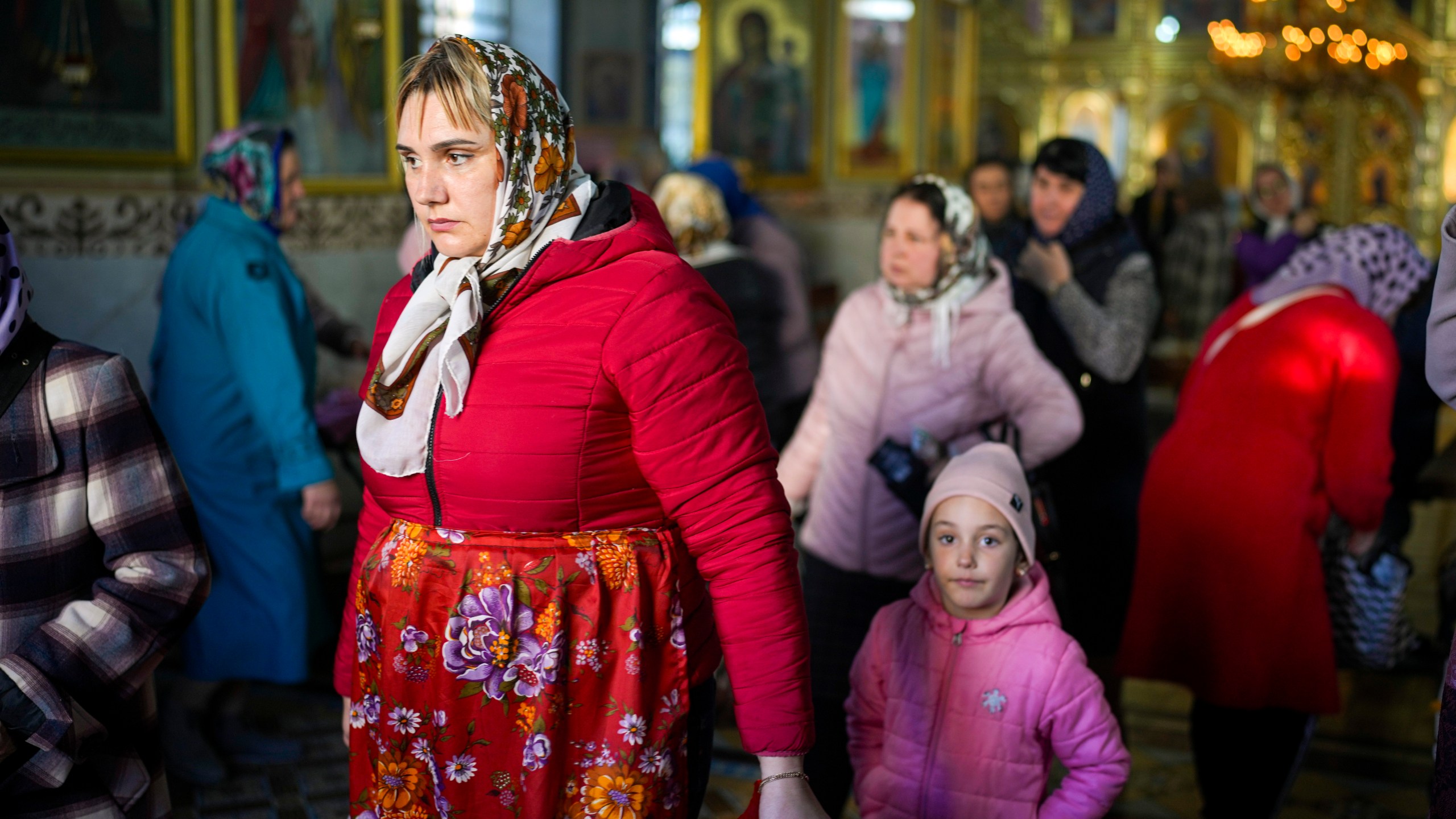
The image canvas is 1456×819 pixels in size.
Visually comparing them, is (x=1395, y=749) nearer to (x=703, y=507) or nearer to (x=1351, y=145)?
(x=703, y=507)

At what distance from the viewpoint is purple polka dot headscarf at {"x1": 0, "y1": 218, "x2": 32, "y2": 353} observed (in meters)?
2.09

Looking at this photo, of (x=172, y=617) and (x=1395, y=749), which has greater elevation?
(x=172, y=617)

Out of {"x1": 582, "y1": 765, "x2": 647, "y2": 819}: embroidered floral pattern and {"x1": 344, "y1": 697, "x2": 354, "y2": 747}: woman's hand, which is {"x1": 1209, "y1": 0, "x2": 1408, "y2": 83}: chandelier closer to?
{"x1": 344, "y1": 697, "x2": 354, "y2": 747}: woman's hand

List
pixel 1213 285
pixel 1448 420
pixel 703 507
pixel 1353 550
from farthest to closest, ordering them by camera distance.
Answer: pixel 1213 285 < pixel 1448 420 < pixel 1353 550 < pixel 703 507

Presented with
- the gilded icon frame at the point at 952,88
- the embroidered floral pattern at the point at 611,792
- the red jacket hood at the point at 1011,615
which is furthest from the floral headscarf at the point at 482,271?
the gilded icon frame at the point at 952,88

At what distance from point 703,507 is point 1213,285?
13325 millimetres

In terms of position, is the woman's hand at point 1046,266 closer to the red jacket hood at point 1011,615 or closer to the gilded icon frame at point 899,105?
the red jacket hood at point 1011,615

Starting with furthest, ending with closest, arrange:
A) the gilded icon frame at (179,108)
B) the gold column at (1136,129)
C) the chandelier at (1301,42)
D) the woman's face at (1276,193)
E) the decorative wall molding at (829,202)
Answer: the gold column at (1136,129)
the chandelier at (1301,42)
the decorative wall molding at (829,202)
the woman's face at (1276,193)
the gilded icon frame at (179,108)

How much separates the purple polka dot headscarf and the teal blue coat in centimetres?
193

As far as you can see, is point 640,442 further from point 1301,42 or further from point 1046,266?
point 1301,42

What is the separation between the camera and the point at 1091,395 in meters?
3.99

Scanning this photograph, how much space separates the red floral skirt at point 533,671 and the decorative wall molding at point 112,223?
3749 mm

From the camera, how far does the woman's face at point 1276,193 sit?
34.6ft

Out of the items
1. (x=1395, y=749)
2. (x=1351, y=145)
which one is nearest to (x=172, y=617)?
(x=1395, y=749)
